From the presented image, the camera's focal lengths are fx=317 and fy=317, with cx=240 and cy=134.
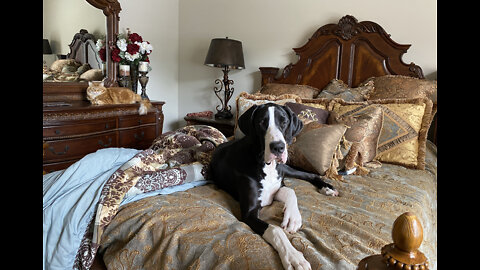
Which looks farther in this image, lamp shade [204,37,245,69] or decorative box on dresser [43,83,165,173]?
lamp shade [204,37,245,69]

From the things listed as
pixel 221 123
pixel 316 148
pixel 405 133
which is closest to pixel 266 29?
pixel 221 123

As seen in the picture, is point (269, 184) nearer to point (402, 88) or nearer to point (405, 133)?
point (405, 133)

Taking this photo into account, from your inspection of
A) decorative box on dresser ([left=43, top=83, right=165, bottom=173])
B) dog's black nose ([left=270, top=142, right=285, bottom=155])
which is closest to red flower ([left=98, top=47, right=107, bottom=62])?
decorative box on dresser ([left=43, top=83, right=165, bottom=173])

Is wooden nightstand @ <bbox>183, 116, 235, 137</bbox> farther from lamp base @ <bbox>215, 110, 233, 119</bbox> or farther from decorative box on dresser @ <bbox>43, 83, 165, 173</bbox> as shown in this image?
decorative box on dresser @ <bbox>43, 83, 165, 173</bbox>

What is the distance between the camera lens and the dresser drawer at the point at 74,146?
2.69 m

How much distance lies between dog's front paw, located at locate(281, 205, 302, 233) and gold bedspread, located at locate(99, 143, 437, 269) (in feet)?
0.08

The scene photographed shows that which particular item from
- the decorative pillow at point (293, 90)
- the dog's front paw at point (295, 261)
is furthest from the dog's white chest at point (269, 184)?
the decorative pillow at point (293, 90)

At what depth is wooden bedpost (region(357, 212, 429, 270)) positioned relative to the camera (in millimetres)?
464

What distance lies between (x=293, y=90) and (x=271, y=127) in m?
1.70

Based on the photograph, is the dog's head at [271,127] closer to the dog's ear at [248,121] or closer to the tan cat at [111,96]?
the dog's ear at [248,121]

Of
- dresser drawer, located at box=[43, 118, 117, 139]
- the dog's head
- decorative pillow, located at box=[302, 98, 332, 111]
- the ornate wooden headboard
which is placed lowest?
dresser drawer, located at box=[43, 118, 117, 139]

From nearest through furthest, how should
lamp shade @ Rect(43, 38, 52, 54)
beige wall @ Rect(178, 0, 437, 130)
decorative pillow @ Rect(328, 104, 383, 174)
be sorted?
decorative pillow @ Rect(328, 104, 383, 174) → beige wall @ Rect(178, 0, 437, 130) → lamp shade @ Rect(43, 38, 52, 54)
